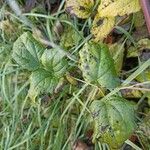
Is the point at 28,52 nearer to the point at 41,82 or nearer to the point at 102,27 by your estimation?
the point at 41,82

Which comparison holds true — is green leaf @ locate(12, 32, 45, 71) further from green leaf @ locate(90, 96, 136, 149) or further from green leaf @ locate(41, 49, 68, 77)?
green leaf @ locate(90, 96, 136, 149)

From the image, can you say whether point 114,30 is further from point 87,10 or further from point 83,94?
point 83,94

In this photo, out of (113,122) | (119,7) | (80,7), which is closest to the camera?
(113,122)

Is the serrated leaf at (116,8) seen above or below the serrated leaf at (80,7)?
below

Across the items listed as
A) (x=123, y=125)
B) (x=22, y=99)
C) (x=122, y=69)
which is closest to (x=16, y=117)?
(x=22, y=99)

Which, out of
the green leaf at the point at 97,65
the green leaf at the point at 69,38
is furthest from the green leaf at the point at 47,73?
the green leaf at the point at 69,38

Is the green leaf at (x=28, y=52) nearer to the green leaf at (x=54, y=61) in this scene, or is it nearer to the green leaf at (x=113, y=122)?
the green leaf at (x=54, y=61)

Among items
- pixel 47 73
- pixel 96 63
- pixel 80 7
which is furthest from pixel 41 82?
pixel 80 7
